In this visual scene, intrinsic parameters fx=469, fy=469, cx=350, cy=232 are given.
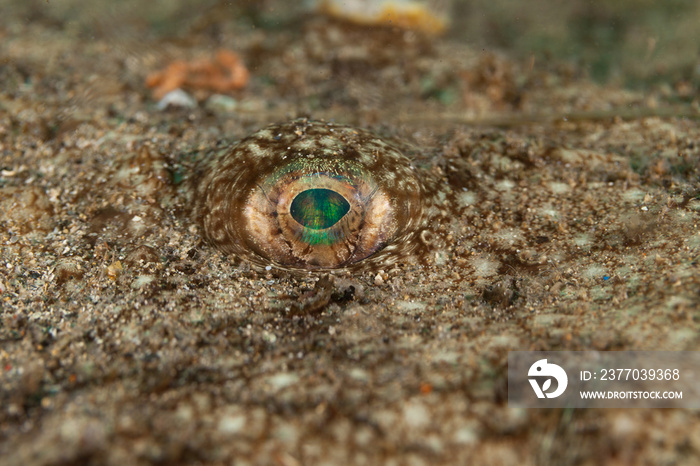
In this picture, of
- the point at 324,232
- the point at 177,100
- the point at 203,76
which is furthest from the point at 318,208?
the point at 203,76

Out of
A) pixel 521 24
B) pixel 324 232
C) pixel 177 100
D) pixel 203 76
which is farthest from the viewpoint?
pixel 521 24

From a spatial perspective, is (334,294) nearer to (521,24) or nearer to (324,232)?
(324,232)

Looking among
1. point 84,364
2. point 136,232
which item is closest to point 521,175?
point 136,232

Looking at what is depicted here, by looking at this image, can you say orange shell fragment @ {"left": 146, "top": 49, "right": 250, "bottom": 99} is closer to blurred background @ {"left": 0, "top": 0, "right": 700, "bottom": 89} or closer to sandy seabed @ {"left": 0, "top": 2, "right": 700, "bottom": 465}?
sandy seabed @ {"left": 0, "top": 2, "right": 700, "bottom": 465}

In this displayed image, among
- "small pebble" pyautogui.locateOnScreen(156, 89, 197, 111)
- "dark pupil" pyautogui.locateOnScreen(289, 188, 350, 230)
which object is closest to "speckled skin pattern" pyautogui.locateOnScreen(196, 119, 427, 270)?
"dark pupil" pyautogui.locateOnScreen(289, 188, 350, 230)

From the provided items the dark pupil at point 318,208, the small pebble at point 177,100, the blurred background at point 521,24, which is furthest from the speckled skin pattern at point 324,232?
the blurred background at point 521,24

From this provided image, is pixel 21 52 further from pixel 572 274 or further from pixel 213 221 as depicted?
pixel 572 274
